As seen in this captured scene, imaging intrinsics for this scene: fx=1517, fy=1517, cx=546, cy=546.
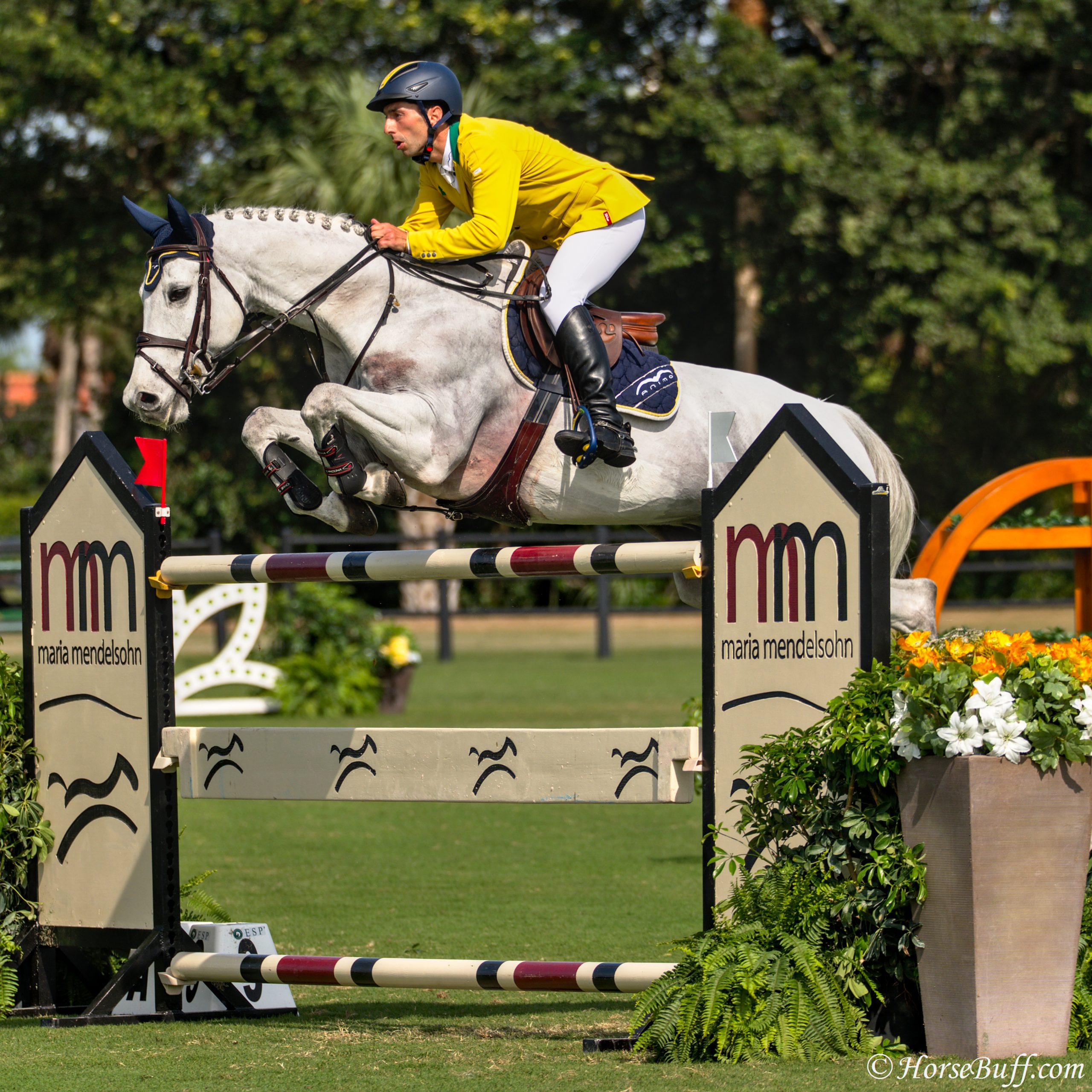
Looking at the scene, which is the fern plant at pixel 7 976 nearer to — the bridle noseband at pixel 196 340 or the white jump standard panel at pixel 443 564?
the white jump standard panel at pixel 443 564

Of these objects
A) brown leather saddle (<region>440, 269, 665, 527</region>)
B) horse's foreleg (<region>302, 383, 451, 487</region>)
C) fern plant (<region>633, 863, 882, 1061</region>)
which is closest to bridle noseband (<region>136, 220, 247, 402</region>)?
horse's foreleg (<region>302, 383, 451, 487</region>)

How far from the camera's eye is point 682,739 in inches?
140

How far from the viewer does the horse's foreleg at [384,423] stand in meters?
4.29

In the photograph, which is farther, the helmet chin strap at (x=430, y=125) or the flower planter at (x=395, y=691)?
the flower planter at (x=395, y=691)

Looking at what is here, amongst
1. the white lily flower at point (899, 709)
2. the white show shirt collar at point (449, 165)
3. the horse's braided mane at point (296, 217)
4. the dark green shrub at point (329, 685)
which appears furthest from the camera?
the dark green shrub at point (329, 685)

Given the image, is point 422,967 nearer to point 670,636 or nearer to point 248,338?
point 248,338

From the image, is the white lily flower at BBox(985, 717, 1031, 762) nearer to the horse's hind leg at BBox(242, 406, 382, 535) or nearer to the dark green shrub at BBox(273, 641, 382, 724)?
the horse's hind leg at BBox(242, 406, 382, 535)

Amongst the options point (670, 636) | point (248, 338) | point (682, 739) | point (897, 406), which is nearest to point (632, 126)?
point (897, 406)

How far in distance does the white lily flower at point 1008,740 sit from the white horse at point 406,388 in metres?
1.45

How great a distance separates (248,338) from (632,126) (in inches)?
670

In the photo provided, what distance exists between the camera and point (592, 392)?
14.5ft

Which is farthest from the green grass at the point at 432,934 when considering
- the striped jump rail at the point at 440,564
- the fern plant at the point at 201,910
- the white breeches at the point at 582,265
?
the white breeches at the point at 582,265

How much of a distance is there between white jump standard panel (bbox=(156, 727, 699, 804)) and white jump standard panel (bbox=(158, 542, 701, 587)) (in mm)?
390

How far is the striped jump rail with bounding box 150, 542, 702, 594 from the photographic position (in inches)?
144
